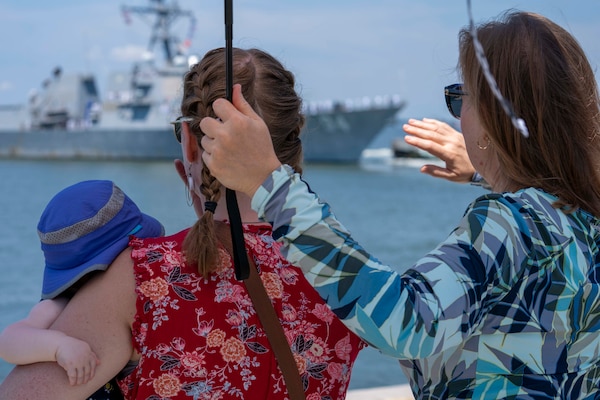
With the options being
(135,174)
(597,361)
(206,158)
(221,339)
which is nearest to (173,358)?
(221,339)

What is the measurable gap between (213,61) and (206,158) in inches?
14.4

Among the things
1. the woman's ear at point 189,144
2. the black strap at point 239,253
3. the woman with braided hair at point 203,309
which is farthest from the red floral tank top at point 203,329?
the black strap at point 239,253

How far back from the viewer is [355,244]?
966 mm

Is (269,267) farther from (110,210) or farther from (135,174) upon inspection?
(135,174)

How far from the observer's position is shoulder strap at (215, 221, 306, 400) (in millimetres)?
1301

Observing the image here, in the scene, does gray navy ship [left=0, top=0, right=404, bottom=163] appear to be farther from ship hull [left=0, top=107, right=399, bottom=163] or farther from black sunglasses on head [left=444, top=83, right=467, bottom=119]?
black sunglasses on head [left=444, top=83, right=467, bottom=119]

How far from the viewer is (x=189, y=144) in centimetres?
134

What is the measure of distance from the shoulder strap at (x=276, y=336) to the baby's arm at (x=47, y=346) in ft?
0.84

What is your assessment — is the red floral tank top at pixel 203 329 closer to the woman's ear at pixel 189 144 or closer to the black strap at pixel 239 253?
the woman's ear at pixel 189 144

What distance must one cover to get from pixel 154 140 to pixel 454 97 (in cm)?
4435

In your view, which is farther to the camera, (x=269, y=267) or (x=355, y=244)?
(x=269, y=267)

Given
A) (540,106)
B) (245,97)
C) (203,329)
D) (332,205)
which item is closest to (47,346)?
(203,329)

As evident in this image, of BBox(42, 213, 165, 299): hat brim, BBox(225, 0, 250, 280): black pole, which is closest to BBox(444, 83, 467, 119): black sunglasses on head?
BBox(225, 0, 250, 280): black pole

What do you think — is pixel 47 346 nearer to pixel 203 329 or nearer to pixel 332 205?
pixel 203 329
